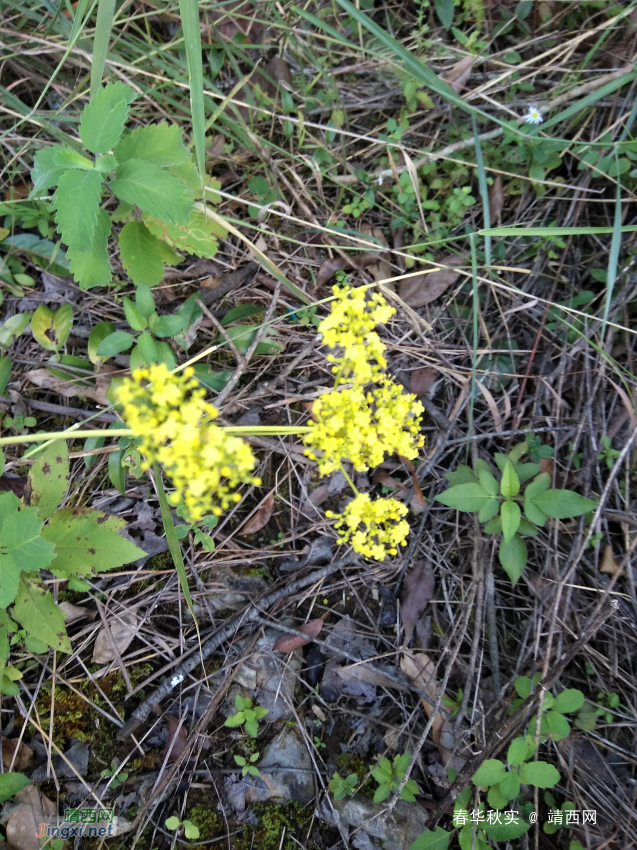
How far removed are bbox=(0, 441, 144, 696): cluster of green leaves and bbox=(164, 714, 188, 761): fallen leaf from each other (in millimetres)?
786

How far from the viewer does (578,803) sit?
273 centimetres

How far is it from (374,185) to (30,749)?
13.2 feet

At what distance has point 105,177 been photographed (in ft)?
8.22

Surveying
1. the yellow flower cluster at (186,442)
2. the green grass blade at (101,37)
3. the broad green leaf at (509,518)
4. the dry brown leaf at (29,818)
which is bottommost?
the dry brown leaf at (29,818)

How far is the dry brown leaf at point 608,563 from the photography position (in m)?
3.04

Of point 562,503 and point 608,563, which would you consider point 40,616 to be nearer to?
point 562,503

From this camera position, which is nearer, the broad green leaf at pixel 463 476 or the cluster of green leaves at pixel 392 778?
the cluster of green leaves at pixel 392 778

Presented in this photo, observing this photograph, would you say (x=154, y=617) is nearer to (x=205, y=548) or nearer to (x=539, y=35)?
(x=205, y=548)

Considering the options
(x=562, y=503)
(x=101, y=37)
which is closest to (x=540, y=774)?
(x=562, y=503)

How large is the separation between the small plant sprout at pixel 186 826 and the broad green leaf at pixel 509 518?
7.46ft

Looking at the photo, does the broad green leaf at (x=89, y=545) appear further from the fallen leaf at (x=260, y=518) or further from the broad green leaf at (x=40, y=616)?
the fallen leaf at (x=260, y=518)

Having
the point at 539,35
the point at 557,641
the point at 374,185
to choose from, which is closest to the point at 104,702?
the point at 557,641

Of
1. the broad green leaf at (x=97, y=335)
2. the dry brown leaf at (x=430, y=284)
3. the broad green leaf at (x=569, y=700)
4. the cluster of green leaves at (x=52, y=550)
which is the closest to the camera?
the cluster of green leaves at (x=52, y=550)

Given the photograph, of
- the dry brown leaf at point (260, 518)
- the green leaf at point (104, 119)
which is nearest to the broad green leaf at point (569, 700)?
the dry brown leaf at point (260, 518)
